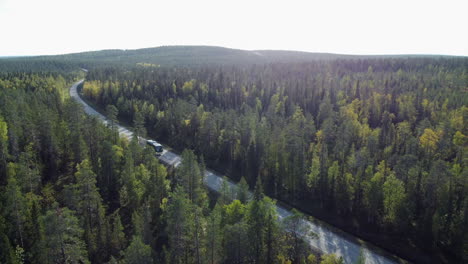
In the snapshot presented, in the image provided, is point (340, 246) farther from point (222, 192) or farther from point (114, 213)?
point (114, 213)

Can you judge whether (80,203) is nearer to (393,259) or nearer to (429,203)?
(393,259)

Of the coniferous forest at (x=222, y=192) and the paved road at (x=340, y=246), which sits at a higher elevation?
the coniferous forest at (x=222, y=192)

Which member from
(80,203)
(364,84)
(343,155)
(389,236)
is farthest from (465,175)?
(364,84)

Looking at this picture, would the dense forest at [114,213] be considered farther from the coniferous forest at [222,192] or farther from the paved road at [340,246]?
the paved road at [340,246]

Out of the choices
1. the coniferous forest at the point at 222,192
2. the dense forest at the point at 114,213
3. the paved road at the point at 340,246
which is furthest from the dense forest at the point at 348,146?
the dense forest at the point at 114,213

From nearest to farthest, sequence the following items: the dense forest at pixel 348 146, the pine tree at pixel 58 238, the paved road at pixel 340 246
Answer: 1. the pine tree at pixel 58 238
2. the paved road at pixel 340 246
3. the dense forest at pixel 348 146
